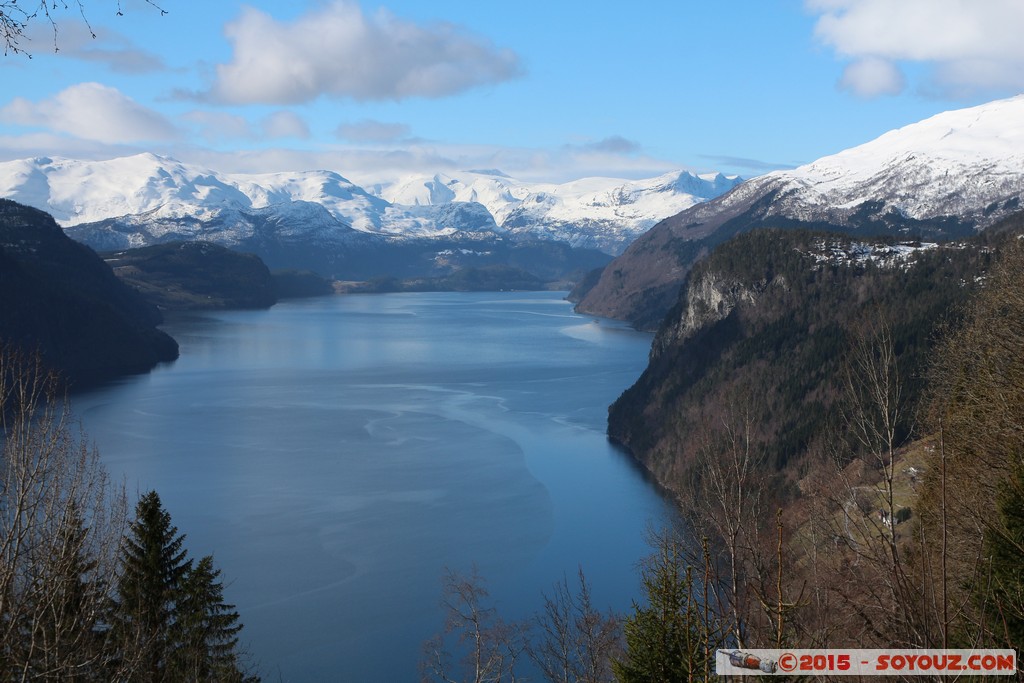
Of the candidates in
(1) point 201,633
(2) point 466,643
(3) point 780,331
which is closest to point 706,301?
(3) point 780,331

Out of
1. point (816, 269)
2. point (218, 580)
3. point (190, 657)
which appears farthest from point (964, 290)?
point (190, 657)

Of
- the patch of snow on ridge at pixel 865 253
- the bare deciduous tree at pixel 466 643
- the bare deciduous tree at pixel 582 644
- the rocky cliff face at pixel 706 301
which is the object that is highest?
the patch of snow on ridge at pixel 865 253

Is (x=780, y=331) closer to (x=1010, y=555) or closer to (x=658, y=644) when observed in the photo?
(x=1010, y=555)

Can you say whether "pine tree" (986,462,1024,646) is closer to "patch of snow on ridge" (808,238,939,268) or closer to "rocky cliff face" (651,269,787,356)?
"patch of snow on ridge" (808,238,939,268)

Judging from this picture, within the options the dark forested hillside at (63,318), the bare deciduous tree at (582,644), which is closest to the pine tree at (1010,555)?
the bare deciduous tree at (582,644)

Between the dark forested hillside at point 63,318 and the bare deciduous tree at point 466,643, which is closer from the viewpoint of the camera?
the bare deciduous tree at point 466,643

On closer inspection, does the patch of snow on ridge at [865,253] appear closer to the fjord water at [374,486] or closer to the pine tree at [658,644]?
the fjord water at [374,486]
